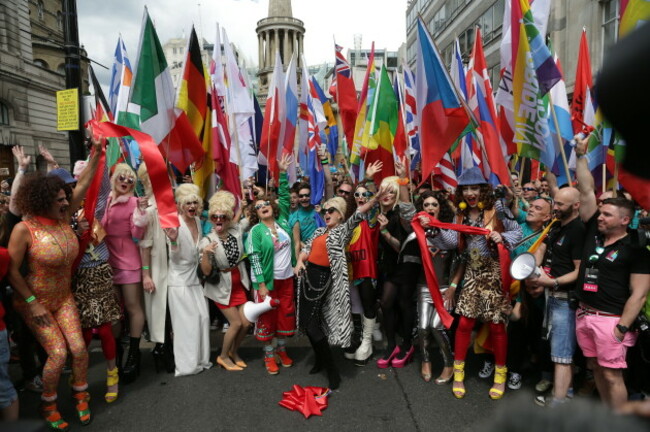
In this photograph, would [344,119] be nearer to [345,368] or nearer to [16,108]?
[345,368]

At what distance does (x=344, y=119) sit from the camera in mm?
8844

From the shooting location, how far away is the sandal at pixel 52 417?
352cm

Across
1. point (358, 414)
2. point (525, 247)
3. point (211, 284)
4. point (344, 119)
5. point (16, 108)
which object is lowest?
point (358, 414)

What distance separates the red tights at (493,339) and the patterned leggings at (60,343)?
3.35m

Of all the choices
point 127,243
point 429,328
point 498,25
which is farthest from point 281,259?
point 498,25

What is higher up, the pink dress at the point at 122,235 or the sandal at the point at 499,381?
the pink dress at the point at 122,235

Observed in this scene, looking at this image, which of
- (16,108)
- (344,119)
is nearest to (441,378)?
(344,119)

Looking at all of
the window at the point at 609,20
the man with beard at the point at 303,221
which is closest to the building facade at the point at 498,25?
the window at the point at 609,20

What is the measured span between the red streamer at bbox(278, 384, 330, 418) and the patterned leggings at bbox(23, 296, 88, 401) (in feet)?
5.73

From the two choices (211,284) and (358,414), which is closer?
(358,414)

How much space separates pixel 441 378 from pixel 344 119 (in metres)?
5.77

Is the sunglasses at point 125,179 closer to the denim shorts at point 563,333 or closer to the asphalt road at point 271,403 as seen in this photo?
the asphalt road at point 271,403

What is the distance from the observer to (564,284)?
145 inches

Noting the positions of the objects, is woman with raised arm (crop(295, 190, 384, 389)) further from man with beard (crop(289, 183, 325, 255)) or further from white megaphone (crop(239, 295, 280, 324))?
man with beard (crop(289, 183, 325, 255))
